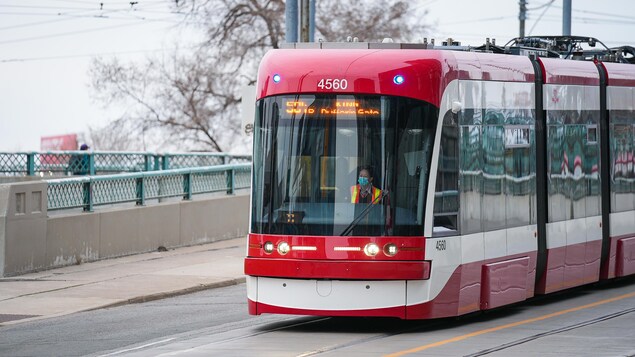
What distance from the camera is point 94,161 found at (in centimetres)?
3541

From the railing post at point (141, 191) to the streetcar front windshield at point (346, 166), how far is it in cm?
1200

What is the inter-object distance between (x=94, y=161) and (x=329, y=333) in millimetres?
21310

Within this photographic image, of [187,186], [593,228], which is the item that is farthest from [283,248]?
[187,186]

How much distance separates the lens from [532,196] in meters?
17.2

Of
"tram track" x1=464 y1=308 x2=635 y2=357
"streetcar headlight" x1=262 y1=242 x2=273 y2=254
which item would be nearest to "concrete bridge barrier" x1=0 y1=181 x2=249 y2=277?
"streetcar headlight" x1=262 y1=242 x2=273 y2=254

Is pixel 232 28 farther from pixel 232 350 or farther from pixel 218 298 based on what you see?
pixel 232 350

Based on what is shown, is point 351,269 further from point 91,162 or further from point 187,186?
point 91,162

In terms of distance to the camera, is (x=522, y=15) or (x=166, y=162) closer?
(x=166, y=162)

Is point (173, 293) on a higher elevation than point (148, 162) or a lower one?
lower

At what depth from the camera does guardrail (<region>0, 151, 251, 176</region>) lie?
35031mm

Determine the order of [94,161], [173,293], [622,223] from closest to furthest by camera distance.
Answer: [622,223] → [173,293] → [94,161]

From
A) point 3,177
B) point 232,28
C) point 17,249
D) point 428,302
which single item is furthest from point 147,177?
point 232,28

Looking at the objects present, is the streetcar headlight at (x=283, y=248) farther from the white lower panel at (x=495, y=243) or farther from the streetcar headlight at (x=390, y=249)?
the white lower panel at (x=495, y=243)

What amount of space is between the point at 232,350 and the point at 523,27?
128 ft
